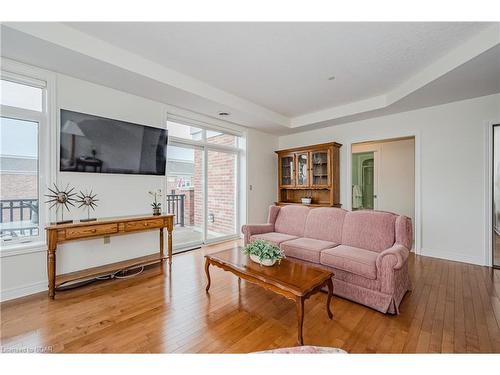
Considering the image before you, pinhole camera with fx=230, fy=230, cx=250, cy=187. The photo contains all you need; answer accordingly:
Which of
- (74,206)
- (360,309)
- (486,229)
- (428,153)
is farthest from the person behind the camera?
(428,153)

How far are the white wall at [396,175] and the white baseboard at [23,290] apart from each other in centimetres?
583

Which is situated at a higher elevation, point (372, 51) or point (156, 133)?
point (372, 51)

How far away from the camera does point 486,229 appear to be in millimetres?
3338

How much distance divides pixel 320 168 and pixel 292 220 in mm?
1826

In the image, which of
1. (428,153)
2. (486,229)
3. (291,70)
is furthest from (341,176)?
(291,70)

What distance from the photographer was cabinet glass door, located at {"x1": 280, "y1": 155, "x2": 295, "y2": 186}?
5305 millimetres

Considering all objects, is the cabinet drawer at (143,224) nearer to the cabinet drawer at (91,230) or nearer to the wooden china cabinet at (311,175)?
the cabinet drawer at (91,230)

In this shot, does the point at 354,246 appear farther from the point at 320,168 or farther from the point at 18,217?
the point at 18,217

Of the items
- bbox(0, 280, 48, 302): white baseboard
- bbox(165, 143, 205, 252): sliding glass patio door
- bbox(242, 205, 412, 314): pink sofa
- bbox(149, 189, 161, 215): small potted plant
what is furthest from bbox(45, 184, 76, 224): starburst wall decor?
bbox(242, 205, 412, 314): pink sofa

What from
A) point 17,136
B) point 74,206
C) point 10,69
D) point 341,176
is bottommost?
point 74,206

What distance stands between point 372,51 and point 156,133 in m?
3.02

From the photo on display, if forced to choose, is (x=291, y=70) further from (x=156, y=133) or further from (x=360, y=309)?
(x=360, y=309)

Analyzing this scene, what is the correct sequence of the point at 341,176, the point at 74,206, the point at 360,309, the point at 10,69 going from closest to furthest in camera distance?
the point at 360,309
the point at 10,69
the point at 74,206
the point at 341,176

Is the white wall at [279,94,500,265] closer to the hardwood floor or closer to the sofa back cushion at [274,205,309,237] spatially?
the hardwood floor
